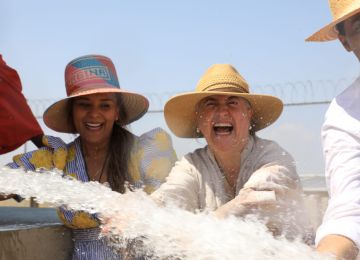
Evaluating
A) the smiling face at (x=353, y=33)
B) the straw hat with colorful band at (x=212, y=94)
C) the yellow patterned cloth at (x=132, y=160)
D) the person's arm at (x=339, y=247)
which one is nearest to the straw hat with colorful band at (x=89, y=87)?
the yellow patterned cloth at (x=132, y=160)

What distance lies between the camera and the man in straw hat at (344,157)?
164 centimetres

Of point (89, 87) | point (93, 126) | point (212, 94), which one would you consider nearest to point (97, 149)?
point (93, 126)

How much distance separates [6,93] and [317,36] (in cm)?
216

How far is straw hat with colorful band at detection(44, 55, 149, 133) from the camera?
3385 millimetres

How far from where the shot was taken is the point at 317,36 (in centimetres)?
230

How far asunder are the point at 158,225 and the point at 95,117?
4.35ft

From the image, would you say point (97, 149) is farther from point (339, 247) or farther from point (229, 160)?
point (339, 247)

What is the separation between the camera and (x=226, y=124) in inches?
109

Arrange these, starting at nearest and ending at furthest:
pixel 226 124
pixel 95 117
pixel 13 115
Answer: pixel 226 124
pixel 95 117
pixel 13 115

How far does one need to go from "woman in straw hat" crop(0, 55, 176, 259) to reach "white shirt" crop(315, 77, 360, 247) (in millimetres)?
1432

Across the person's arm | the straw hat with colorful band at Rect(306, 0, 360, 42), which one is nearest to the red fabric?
the straw hat with colorful band at Rect(306, 0, 360, 42)

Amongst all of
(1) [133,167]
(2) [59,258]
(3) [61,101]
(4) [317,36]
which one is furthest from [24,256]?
(4) [317,36]

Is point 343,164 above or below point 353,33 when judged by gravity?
below

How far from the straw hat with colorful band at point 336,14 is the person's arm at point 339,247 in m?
0.81
